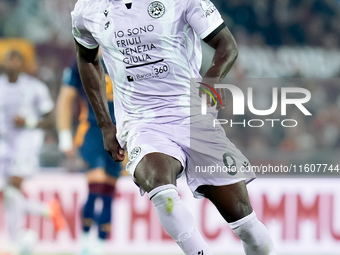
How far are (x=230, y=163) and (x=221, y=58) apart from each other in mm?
577

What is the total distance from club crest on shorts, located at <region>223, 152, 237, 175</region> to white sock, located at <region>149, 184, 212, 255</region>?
471 mm

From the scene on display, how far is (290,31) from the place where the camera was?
479 inches

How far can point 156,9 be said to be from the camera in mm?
3822

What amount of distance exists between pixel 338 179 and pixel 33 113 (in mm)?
3525

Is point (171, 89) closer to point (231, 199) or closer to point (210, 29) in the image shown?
point (210, 29)

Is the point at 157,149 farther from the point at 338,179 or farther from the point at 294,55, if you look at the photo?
the point at 294,55

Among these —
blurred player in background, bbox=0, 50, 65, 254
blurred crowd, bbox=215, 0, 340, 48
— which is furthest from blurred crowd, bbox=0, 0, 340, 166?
blurred player in background, bbox=0, 50, 65, 254

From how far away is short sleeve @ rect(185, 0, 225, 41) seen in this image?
148 inches

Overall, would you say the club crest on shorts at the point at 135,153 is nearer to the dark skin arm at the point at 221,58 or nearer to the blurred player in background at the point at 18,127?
the dark skin arm at the point at 221,58

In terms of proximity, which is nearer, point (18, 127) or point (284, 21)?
point (18, 127)

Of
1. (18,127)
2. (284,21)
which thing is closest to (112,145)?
(18,127)

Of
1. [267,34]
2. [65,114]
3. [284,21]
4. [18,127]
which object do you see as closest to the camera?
[65,114]

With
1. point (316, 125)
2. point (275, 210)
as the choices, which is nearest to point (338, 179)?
point (275, 210)

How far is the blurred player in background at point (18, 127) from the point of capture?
7.91 m
